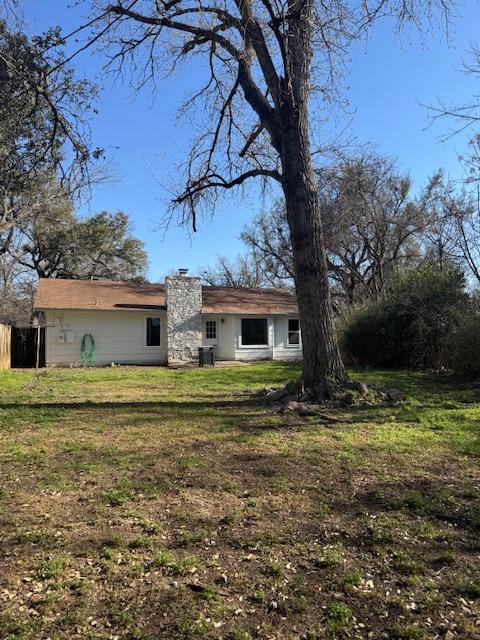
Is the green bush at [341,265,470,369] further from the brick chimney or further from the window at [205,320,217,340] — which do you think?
the window at [205,320,217,340]

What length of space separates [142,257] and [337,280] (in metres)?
13.1

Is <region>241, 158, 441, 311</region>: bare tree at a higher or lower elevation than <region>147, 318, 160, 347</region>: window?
higher

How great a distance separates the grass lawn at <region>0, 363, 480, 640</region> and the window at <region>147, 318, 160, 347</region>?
14.7 meters

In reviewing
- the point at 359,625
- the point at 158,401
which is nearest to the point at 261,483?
the point at 359,625

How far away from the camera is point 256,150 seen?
12.2 metres

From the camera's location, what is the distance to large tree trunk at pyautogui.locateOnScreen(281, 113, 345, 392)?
8.88 meters

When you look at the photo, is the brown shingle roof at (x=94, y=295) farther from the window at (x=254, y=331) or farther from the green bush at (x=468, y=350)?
the green bush at (x=468, y=350)

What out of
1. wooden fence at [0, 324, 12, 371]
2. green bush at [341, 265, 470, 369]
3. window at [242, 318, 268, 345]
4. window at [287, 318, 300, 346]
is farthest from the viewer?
window at [287, 318, 300, 346]

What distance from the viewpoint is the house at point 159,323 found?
20359mm

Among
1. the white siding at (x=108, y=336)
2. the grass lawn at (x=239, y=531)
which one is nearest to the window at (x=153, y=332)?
the white siding at (x=108, y=336)

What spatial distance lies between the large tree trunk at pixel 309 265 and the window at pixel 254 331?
45.3 feet

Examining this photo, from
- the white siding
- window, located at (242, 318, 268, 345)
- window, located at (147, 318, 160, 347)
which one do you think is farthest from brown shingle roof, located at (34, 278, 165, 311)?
window, located at (242, 318, 268, 345)

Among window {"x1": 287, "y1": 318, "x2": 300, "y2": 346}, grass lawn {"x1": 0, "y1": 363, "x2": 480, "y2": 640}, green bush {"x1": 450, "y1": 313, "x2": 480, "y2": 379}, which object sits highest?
window {"x1": 287, "y1": 318, "x2": 300, "y2": 346}

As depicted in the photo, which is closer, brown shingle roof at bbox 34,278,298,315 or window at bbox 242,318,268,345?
brown shingle roof at bbox 34,278,298,315
